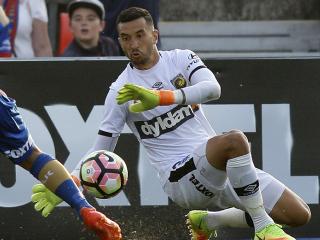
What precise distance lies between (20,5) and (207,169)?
3.86 metres

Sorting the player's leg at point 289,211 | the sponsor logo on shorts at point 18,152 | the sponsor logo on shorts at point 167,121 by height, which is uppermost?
the sponsor logo on shorts at point 167,121

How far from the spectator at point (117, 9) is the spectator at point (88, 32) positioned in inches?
15.7

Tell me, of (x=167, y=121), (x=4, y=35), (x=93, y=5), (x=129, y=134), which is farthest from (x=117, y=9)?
(x=167, y=121)

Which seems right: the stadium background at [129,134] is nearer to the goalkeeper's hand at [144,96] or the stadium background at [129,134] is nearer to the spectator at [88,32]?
the spectator at [88,32]

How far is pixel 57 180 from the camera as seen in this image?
7836 millimetres

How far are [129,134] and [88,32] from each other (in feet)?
5.66

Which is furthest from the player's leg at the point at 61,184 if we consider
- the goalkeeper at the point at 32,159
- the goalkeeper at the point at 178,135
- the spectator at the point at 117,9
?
the spectator at the point at 117,9

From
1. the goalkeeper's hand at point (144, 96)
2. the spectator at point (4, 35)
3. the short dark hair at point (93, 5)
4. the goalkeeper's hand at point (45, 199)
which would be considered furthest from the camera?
the short dark hair at point (93, 5)

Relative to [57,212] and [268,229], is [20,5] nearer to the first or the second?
[57,212]

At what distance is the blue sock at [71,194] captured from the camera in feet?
25.3

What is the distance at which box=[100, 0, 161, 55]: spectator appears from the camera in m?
11.0

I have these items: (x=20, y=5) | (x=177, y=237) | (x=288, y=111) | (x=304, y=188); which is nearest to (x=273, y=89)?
(x=288, y=111)

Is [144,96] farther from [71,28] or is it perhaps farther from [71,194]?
[71,28]

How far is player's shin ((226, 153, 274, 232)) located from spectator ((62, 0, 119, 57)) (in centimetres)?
343
